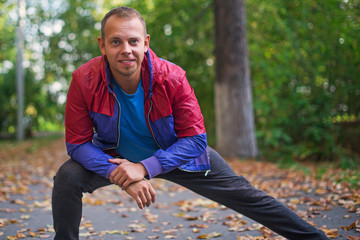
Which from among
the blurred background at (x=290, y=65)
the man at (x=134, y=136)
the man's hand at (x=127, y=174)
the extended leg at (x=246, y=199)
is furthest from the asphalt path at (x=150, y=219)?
the blurred background at (x=290, y=65)

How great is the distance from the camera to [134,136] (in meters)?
3.10

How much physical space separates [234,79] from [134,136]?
6.81 meters

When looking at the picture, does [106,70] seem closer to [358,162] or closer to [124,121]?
[124,121]

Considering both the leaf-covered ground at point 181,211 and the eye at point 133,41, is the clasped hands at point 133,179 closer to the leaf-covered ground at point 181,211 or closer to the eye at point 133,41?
the eye at point 133,41

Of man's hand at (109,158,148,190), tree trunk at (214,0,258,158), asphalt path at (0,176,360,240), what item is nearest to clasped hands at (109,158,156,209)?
man's hand at (109,158,148,190)

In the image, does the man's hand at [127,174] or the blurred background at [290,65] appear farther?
the blurred background at [290,65]

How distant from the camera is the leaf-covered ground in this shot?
14.0ft

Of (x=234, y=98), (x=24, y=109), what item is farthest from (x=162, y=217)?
(x=24, y=109)

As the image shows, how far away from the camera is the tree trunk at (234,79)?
947 cm

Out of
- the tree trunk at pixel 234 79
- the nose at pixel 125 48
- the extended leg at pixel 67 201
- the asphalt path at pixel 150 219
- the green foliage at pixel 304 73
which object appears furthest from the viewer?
the green foliage at pixel 304 73

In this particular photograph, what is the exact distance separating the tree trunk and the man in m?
6.54

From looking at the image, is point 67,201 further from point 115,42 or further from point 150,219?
point 150,219

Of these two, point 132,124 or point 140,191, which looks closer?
point 140,191

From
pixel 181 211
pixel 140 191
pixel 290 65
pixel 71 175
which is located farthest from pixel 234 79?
pixel 71 175
